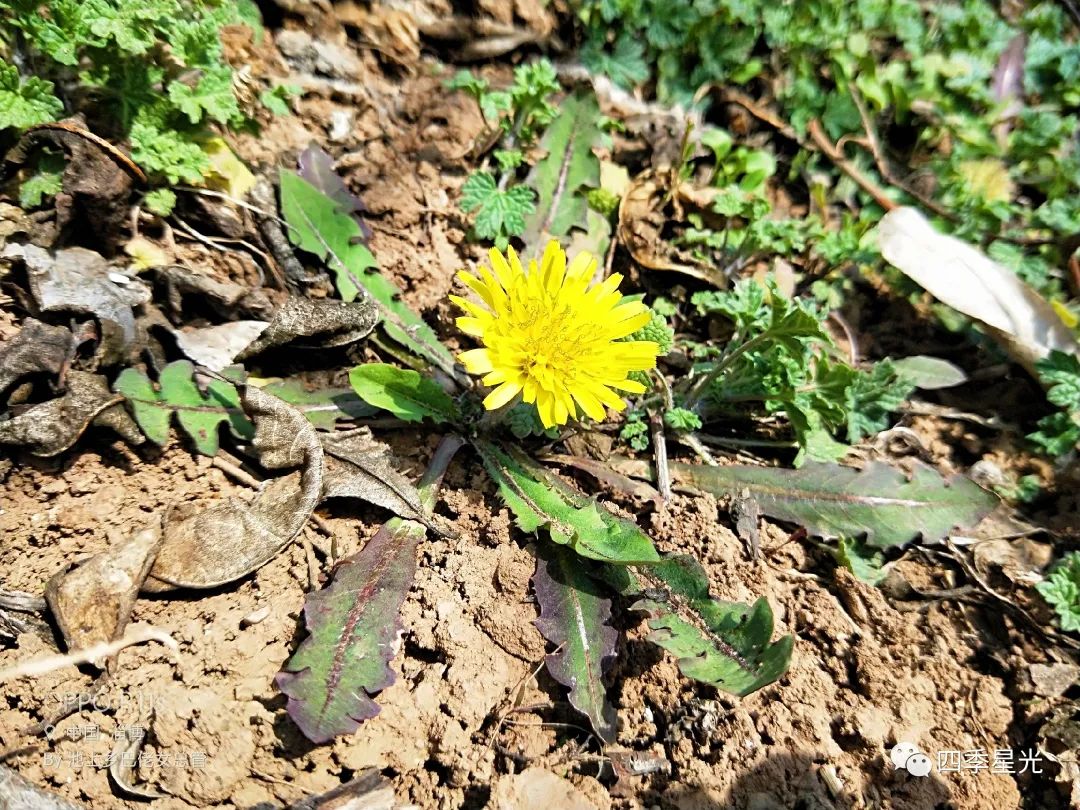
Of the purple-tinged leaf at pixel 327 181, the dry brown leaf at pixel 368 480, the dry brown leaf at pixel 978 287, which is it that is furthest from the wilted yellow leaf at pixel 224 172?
the dry brown leaf at pixel 978 287

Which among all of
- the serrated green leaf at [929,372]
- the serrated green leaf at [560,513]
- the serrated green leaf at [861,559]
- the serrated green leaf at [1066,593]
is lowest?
the serrated green leaf at [560,513]

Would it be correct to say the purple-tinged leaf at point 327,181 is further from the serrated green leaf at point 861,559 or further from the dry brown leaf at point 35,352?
the serrated green leaf at point 861,559

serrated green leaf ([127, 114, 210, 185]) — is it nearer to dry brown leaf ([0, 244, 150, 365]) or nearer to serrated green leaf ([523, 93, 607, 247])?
dry brown leaf ([0, 244, 150, 365])

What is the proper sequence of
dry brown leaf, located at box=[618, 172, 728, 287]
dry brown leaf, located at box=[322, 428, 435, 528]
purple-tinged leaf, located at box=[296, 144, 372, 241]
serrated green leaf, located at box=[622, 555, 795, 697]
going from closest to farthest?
serrated green leaf, located at box=[622, 555, 795, 697], dry brown leaf, located at box=[322, 428, 435, 528], purple-tinged leaf, located at box=[296, 144, 372, 241], dry brown leaf, located at box=[618, 172, 728, 287]

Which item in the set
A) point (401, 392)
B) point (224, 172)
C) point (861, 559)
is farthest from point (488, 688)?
point (224, 172)

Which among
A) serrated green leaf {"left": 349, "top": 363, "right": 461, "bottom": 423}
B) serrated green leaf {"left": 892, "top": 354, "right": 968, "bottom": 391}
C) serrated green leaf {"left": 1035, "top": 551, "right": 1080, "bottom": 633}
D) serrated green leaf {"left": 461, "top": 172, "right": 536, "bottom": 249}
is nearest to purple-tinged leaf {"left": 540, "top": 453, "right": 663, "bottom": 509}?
serrated green leaf {"left": 349, "top": 363, "right": 461, "bottom": 423}
